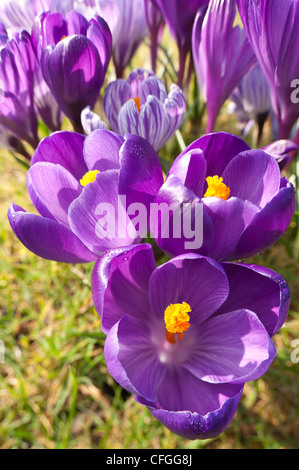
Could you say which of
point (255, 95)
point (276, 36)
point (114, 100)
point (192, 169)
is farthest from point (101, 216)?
point (255, 95)

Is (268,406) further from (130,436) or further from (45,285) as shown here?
(45,285)

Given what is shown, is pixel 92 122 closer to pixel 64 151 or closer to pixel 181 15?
pixel 64 151

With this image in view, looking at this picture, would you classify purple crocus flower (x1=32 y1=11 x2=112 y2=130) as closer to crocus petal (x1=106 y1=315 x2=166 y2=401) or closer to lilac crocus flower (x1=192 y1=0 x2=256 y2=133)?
lilac crocus flower (x1=192 y1=0 x2=256 y2=133)

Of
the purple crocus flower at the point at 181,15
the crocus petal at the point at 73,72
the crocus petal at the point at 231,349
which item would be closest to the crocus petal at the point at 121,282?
the crocus petal at the point at 231,349

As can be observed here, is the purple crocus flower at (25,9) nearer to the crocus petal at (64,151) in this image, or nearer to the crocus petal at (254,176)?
the crocus petal at (64,151)

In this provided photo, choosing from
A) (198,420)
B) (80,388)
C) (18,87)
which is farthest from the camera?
(80,388)

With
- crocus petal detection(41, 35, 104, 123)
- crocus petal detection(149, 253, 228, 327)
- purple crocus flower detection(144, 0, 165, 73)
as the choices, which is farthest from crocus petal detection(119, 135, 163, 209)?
purple crocus flower detection(144, 0, 165, 73)
